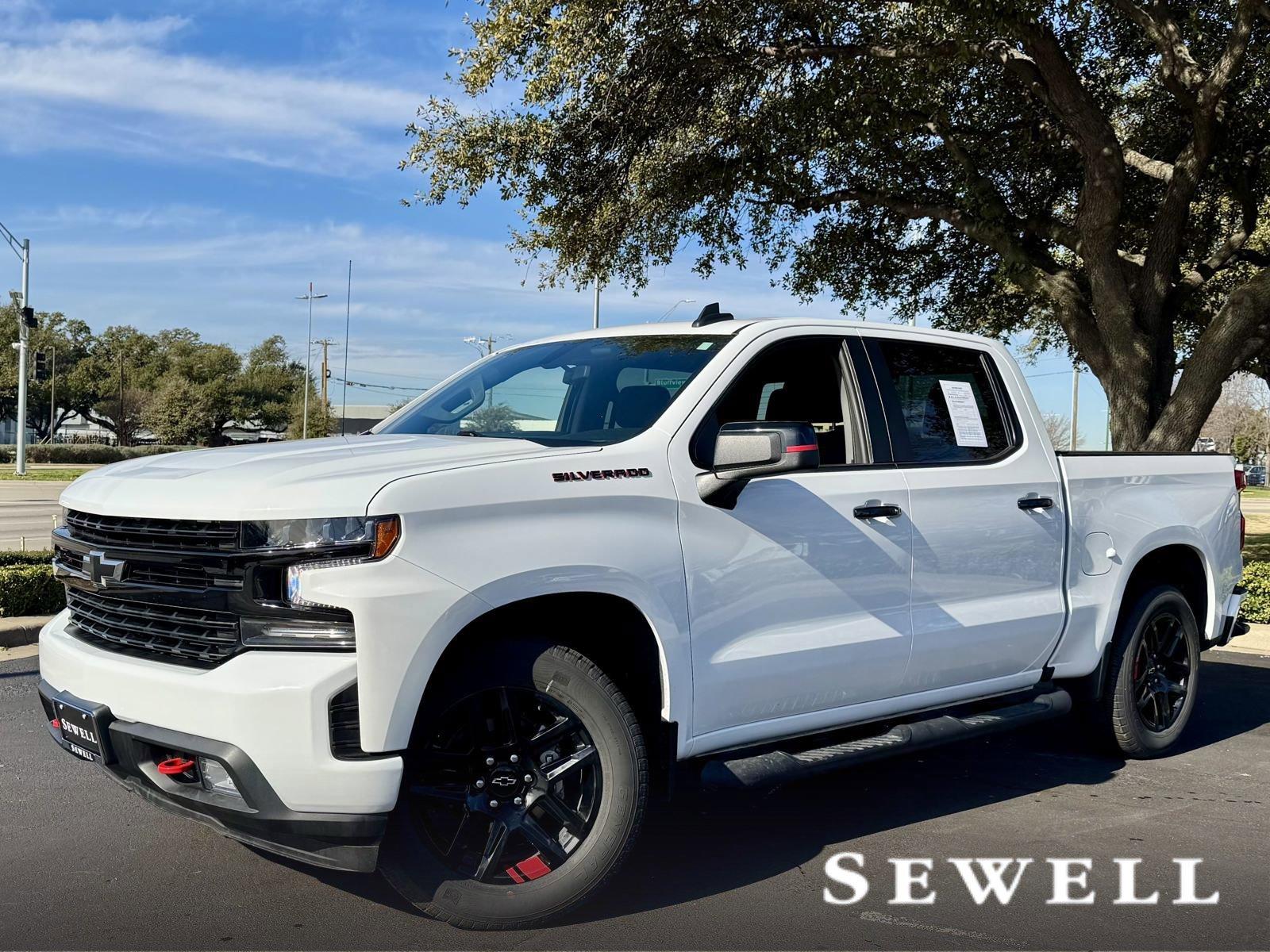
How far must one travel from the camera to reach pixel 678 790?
158 inches

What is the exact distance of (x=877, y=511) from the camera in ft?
14.8

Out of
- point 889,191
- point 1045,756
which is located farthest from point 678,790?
point 889,191

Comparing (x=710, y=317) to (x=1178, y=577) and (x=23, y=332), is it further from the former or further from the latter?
(x=23, y=332)

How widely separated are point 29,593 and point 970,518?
6.98 m

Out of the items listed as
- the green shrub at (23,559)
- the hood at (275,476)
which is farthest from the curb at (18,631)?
the hood at (275,476)

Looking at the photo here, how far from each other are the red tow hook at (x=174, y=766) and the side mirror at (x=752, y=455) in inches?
69.6

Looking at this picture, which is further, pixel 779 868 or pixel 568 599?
pixel 779 868

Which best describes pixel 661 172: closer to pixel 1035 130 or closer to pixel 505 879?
pixel 1035 130

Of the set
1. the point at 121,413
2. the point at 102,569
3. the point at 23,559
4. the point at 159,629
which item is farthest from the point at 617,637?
the point at 121,413

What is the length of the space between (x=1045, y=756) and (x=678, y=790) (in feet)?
9.18

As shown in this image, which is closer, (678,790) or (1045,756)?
(678,790)

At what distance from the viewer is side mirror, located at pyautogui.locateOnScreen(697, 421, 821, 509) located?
3916mm

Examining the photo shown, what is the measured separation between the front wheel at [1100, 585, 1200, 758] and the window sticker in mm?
1316

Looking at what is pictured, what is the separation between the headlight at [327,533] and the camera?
3320 mm
